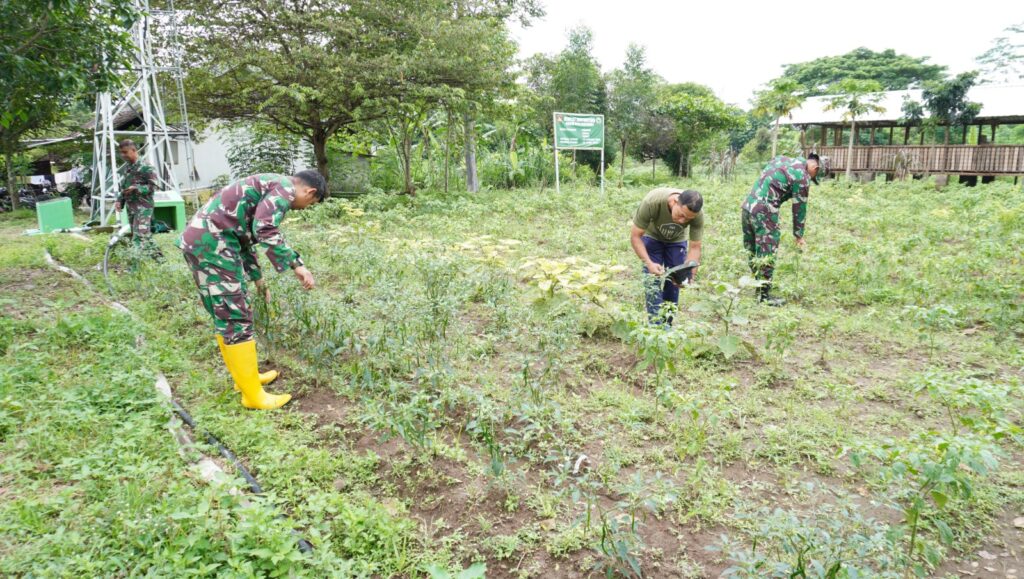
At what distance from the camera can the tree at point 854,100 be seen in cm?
1677

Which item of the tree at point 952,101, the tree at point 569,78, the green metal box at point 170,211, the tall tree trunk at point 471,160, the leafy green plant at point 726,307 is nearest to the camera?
the leafy green plant at point 726,307

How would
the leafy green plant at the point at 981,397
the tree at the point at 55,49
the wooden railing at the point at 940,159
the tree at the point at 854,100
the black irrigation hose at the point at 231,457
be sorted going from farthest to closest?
the tree at the point at 854,100 → the wooden railing at the point at 940,159 → the tree at the point at 55,49 → the black irrigation hose at the point at 231,457 → the leafy green plant at the point at 981,397

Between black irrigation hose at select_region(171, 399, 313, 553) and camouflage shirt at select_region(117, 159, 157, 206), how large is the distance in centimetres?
446

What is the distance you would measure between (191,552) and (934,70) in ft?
151

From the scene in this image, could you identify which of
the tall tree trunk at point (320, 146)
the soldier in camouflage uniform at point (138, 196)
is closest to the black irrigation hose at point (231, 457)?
the soldier in camouflage uniform at point (138, 196)

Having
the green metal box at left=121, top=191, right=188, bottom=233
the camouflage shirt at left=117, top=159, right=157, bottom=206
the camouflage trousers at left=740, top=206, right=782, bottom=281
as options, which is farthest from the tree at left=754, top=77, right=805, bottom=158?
the camouflage shirt at left=117, top=159, right=157, bottom=206

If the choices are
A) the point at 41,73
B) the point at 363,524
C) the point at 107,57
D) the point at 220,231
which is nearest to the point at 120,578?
the point at 363,524

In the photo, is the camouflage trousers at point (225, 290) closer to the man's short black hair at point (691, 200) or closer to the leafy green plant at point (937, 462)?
the man's short black hair at point (691, 200)

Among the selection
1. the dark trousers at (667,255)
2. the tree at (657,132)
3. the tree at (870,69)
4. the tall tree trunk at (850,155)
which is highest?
the tree at (870,69)

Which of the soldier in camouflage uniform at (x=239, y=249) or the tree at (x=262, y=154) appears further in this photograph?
the tree at (x=262, y=154)

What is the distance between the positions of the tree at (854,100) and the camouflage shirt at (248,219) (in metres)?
16.9

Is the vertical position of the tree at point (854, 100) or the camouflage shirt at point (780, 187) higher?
the tree at point (854, 100)

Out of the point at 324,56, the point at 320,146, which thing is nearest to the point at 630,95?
the point at 320,146

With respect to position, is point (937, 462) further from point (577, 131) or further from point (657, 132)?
point (657, 132)
